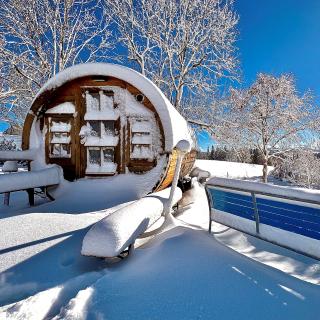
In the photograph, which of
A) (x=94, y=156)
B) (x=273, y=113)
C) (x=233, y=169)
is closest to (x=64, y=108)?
(x=94, y=156)

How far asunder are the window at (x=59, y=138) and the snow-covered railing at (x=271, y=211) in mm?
4408

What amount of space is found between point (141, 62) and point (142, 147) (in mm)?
13272

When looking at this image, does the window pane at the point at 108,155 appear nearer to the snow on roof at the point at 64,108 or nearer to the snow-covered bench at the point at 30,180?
the snow-covered bench at the point at 30,180

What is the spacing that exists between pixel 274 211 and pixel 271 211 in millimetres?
48

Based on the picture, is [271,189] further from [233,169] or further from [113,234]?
[233,169]

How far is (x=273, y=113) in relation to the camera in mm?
22406

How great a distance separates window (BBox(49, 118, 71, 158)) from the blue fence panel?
444 cm

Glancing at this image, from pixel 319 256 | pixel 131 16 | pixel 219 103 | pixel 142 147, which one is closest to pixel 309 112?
pixel 219 103

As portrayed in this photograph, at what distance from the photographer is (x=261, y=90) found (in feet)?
75.2

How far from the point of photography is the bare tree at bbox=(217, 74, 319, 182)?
72.9 ft

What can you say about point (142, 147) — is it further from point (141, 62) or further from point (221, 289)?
point (141, 62)

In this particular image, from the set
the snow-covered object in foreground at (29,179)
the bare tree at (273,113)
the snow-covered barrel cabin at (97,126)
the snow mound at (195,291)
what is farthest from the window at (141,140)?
the bare tree at (273,113)

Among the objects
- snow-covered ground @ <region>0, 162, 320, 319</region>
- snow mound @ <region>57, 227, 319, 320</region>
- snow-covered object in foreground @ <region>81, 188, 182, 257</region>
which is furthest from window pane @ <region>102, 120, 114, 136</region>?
snow mound @ <region>57, 227, 319, 320</region>

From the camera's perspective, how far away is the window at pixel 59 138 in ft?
24.1
